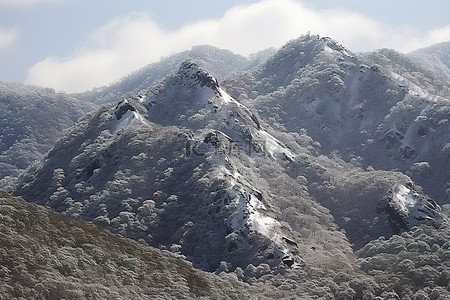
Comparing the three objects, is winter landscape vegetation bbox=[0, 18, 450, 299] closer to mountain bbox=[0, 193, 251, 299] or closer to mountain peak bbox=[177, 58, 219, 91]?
mountain bbox=[0, 193, 251, 299]

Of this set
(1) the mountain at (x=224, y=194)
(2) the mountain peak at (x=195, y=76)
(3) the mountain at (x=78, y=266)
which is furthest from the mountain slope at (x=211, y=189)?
(3) the mountain at (x=78, y=266)

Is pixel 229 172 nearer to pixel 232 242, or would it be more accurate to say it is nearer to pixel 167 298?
pixel 232 242

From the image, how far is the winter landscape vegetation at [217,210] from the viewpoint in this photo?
1917 inches

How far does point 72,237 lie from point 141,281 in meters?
8.47

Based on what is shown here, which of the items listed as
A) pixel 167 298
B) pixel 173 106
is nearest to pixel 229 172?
pixel 173 106

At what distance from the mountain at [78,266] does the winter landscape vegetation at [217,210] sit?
163 mm

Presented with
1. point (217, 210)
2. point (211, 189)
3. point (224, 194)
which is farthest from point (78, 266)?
point (211, 189)

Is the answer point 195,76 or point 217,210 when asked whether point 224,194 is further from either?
point 195,76

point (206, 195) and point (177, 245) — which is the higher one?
point (206, 195)

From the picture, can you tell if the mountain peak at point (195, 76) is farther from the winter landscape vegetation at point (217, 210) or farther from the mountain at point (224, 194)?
the mountain at point (224, 194)

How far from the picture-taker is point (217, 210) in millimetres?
113375

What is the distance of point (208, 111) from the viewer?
17050 centimetres

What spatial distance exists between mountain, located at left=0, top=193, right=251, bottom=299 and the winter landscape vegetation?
0.16 metres

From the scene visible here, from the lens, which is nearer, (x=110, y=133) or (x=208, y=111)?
(x=110, y=133)
